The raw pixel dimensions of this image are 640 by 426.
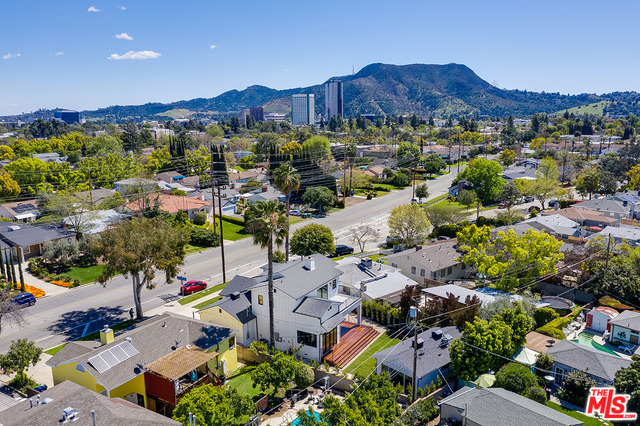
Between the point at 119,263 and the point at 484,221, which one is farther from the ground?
the point at 119,263

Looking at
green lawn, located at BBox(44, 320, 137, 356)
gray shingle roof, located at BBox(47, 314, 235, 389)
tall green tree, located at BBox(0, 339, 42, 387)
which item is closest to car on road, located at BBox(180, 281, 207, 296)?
green lawn, located at BBox(44, 320, 137, 356)

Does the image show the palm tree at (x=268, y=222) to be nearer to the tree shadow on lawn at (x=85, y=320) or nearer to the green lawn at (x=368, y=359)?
the green lawn at (x=368, y=359)

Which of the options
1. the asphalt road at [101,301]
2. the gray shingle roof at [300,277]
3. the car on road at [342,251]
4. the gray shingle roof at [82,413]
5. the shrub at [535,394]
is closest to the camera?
the gray shingle roof at [82,413]

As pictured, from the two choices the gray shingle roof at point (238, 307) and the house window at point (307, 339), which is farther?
the gray shingle roof at point (238, 307)

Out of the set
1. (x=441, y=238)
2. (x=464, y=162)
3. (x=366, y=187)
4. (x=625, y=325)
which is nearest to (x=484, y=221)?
(x=441, y=238)

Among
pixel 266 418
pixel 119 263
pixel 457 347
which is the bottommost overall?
pixel 266 418

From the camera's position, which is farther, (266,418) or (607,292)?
(607,292)

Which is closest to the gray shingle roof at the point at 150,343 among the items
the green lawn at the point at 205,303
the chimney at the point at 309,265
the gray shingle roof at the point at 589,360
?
the chimney at the point at 309,265

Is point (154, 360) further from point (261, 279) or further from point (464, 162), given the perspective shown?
point (464, 162)
